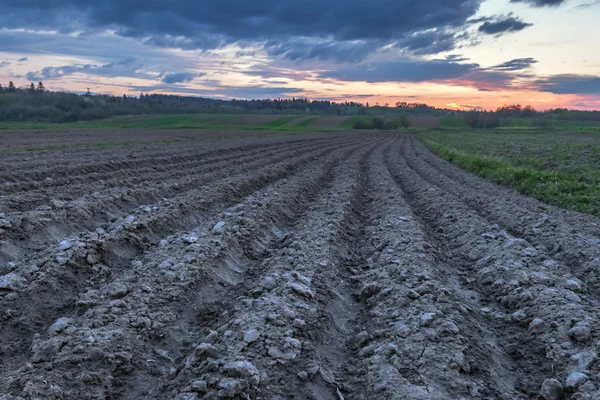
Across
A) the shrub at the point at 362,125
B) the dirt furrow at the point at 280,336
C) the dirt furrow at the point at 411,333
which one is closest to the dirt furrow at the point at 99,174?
the dirt furrow at the point at 280,336

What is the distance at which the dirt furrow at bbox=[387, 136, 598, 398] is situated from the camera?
3.70 meters

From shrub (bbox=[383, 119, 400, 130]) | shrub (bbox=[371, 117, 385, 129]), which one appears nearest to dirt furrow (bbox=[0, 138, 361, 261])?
shrub (bbox=[371, 117, 385, 129])

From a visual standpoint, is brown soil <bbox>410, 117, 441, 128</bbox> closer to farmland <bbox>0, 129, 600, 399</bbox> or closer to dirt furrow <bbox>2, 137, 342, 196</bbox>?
dirt furrow <bbox>2, 137, 342, 196</bbox>

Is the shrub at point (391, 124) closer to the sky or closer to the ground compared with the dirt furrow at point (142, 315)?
closer to the ground

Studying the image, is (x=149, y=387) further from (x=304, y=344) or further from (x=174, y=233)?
(x=174, y=233)

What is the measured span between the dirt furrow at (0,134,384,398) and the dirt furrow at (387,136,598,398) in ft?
10.2

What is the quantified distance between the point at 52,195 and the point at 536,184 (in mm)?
13338

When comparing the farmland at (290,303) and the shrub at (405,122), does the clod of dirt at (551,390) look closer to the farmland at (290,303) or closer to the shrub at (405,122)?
the farmland at (290,303)

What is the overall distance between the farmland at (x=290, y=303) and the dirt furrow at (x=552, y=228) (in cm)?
4

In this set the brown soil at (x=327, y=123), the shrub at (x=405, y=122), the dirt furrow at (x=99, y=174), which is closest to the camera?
the dirt furrow at (x=99, y=174)

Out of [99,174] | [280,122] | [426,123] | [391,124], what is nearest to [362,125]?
[391,124]

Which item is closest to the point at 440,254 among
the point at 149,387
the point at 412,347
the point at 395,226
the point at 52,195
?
the point at 395,226

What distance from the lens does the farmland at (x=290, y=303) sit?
3518mm

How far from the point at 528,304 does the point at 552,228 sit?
3.85m
